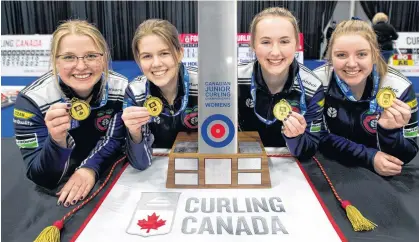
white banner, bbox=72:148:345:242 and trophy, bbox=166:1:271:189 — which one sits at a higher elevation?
trophy, bbox=166:1:271:189

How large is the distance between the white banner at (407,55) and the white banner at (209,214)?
435 centimetres

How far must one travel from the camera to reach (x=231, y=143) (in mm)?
1338

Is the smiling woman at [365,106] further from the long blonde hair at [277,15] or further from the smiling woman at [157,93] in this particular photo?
the smiling woman at [157,93]

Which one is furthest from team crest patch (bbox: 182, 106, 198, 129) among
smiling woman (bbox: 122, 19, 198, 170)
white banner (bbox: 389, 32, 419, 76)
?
white banner (bbox: 389, 32, 419, 76)

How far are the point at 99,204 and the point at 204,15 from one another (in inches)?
27.4

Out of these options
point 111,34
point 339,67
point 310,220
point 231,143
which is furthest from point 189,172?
point 111,34

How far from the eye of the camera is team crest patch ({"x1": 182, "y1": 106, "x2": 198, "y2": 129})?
1550mm

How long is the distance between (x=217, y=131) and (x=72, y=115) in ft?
1.63

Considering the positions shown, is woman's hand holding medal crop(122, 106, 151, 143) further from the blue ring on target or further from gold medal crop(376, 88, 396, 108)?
gold medal crop(376, 88, 396, 108)

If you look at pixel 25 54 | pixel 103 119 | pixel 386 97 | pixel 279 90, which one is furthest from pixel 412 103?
pixel 25 54

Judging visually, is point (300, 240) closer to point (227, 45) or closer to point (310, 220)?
point (310, 220)

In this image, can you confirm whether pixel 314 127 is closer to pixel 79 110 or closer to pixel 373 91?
pixel 373 91

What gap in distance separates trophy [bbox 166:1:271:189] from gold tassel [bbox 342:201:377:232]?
11.2 inches

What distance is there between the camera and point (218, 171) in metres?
1.32
